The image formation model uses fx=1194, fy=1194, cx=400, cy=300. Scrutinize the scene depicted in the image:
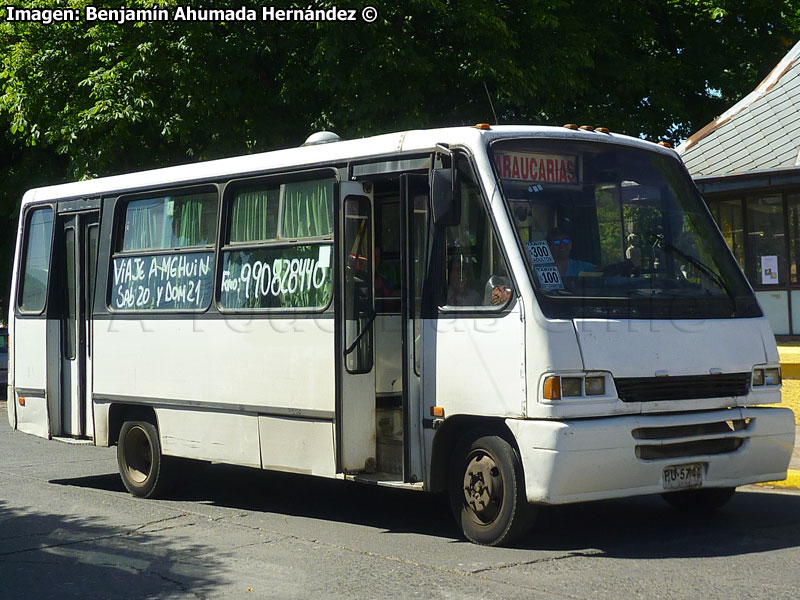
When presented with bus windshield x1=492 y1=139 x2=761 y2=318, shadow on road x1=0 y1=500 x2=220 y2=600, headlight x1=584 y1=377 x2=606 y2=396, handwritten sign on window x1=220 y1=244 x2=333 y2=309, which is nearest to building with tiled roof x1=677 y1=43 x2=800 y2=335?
bus windshield x1=492 y1=139 x2=761 y2=318

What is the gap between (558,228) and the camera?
7.82 meters

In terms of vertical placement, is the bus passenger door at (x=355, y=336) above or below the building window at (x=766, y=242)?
below

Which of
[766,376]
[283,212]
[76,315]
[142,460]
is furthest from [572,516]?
[76,315]

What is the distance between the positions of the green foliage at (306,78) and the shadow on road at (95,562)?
10.6 metres

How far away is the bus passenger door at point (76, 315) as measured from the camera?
11.2 metres

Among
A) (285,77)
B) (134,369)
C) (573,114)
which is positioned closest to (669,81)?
(573,114)

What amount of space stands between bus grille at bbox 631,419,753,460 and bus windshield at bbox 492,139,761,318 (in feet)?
2.42

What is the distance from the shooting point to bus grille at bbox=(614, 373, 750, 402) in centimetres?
752

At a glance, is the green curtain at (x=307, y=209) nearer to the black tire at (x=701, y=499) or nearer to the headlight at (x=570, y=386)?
the headlight at (x=570, y=386)

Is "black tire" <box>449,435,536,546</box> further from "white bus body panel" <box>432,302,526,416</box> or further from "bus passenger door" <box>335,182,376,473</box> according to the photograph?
"bus passenger door" <box>335,182,376,473</box>

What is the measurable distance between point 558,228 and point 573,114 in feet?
47.1

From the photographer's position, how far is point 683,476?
25.3 feet

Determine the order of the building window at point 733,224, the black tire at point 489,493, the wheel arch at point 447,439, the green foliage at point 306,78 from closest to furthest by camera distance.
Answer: the black tire at point 489,493 < the wheel arch at point 447,439 < the building window at point 733,224 < the green foliage at point 306,78

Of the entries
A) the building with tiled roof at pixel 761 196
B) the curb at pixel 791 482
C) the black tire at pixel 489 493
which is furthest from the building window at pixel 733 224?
the black tire at pixel 489 493
